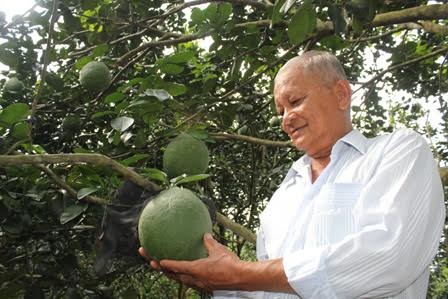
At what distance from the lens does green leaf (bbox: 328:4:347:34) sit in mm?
1861

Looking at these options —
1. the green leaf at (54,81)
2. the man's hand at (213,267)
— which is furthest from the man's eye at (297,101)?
the green leaf at (54,81)

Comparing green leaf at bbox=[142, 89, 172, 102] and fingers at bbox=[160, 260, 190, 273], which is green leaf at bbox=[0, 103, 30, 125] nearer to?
green leaf at bbox=[142, 89, 172, 102]

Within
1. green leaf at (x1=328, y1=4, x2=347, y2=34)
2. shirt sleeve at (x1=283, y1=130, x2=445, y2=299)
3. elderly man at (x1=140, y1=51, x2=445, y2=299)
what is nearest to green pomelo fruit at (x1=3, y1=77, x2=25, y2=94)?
elderly man at (x1=140, y1=51, x2=445, y2=299)

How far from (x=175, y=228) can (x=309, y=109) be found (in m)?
0.59

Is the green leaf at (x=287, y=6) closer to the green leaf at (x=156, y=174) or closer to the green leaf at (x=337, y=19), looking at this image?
the green leaf at (x=337, y=19)

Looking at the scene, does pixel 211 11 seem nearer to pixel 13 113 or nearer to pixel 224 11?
pixel 224 11

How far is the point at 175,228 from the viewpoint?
140 cm

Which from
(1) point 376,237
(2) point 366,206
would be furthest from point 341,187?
(1) point 376,237

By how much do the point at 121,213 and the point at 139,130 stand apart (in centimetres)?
57

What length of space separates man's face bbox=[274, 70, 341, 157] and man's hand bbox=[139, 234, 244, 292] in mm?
500

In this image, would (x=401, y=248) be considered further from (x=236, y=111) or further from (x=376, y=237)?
(x=236, y=111)

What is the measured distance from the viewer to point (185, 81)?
309 centimetres

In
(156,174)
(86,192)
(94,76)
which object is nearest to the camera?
(156,174)

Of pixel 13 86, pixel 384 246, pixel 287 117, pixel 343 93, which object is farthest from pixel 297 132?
pixel 13 86
